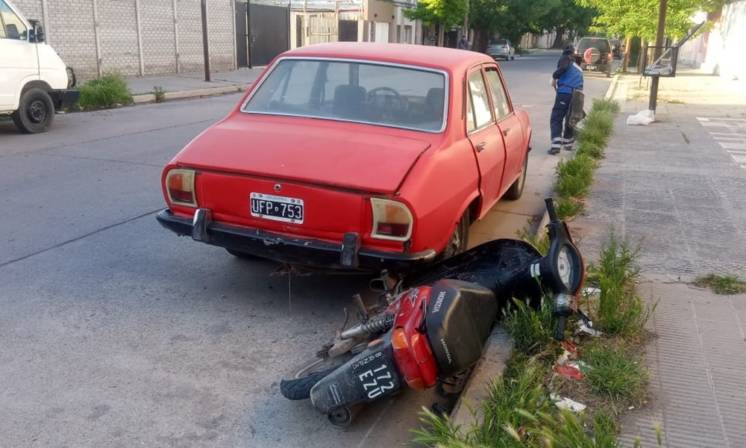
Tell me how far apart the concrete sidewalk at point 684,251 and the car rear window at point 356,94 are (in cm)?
188

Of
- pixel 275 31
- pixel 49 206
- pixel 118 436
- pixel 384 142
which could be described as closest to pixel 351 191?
pixel 384 142

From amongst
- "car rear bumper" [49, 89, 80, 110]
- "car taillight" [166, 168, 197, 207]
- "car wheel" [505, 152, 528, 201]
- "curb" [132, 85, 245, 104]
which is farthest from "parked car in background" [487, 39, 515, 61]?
"car taillight" [166, 168, 197, 207]

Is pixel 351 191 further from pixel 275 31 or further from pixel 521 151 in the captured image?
pixel 275 31

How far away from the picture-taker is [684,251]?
588 centimetres

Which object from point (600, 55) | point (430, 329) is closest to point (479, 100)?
point (430, 329)

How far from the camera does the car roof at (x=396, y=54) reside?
213 inches

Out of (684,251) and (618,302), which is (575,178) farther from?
(618,302)

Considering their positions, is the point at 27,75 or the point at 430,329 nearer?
the point at 430,329

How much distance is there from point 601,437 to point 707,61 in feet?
128

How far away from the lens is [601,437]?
2760mm

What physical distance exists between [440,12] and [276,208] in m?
39.3

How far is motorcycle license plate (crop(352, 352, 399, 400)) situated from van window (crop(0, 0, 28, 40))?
991 cm

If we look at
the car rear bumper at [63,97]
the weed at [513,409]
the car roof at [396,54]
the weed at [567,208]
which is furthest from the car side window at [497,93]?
the car rear bumper at [63,97]

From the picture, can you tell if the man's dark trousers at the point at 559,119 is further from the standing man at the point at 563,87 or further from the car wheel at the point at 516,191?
the car wheel at the point at 516,191
